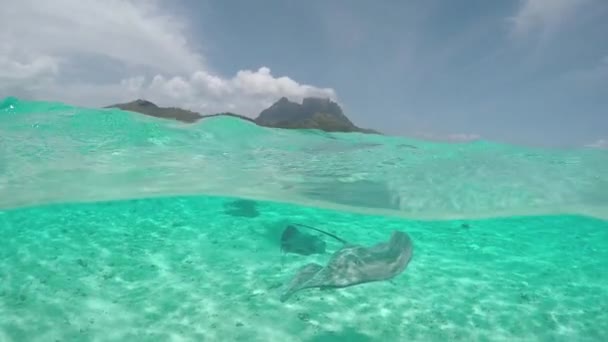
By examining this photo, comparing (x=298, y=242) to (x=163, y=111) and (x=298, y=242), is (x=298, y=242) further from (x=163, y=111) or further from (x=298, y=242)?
(x=163, y=111)

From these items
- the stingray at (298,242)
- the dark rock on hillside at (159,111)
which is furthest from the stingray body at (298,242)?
the dark rock on hillside at (159,111)

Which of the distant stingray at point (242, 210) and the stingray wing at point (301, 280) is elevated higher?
the stingray wing at point (301, 280)

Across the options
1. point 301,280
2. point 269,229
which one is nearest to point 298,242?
point 301,280

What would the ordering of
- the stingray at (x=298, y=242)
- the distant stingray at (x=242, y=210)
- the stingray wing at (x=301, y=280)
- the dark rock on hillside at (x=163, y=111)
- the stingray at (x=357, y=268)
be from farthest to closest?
1. the dark rock on hillside at (x=163, y=111)
2. the distant stingray at (x=242, y=210)
3. the stingray at (x=298, y=242)
4. the stingray at (x=357, y=268)
5. the stingray wing at (x=301, y=280)

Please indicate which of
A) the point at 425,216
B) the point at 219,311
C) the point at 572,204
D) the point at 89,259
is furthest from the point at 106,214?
the point at 572,204

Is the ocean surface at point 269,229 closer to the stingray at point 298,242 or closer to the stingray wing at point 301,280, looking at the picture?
the stingray at point 298,242
